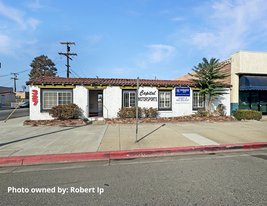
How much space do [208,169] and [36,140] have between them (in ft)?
22.5

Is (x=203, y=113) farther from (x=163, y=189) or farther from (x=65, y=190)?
(x=65, y=190)

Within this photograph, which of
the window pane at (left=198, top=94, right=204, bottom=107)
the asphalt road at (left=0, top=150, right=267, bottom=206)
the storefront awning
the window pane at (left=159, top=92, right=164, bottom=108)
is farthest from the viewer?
the window pane at (left=198, top=94, right=204, bottom=107)

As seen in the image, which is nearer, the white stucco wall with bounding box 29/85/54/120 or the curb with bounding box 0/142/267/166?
the curb with bounding box 0/142/267/166

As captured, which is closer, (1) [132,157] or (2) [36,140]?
(1) [132,157]

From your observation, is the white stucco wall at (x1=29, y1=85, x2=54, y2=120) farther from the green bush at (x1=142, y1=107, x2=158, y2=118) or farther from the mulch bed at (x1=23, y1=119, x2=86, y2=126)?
the green bush at (x1=142, y1=107, x2=158, y2=118)

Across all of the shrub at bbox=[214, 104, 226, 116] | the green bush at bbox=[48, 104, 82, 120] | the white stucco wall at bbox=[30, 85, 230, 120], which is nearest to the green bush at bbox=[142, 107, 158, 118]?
the white stucco wall at bbox=[30, 85, 230, 120]

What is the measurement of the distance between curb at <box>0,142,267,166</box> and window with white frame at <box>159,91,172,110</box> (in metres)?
6.67

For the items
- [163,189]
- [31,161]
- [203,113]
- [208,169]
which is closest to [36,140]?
[31,161]

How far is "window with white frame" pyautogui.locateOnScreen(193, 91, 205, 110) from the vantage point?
1270cm

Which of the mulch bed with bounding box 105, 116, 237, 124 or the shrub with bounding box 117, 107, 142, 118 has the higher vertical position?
the shrub with bounding box 117, 107, 142, 118

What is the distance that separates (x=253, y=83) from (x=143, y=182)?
14.3 metres

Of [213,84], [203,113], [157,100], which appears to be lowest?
[203,113]

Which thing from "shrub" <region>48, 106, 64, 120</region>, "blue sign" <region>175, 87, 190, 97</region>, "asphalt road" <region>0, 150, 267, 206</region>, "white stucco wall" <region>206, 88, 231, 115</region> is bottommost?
"asphalt road" <region>0, 150, 267, 206</region>

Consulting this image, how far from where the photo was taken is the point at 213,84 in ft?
38.0
